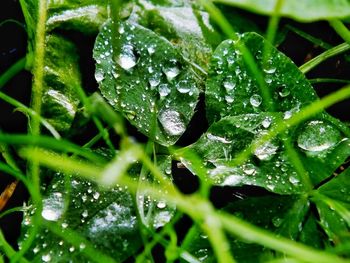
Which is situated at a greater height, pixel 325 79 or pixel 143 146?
pixel 325 79

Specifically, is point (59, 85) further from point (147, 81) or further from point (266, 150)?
point (266, 150)

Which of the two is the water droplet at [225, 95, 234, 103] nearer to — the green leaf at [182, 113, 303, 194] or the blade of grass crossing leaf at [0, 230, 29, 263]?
the green leaf at [182, 113, 303, 194]

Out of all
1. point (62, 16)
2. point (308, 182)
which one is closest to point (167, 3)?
point (62, 16)

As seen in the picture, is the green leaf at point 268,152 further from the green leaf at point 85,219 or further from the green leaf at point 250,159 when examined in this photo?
the green leaf at point 85,219

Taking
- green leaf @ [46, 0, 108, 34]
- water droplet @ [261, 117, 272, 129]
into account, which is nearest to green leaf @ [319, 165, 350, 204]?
water droplet @ [261, 117, 272, 129]

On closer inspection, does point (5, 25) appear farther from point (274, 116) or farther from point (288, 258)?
point (288, 258)

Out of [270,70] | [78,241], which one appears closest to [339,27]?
[270,70]

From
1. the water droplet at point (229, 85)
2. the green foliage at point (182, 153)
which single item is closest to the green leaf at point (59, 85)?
the green foliage at point (182, 153)
